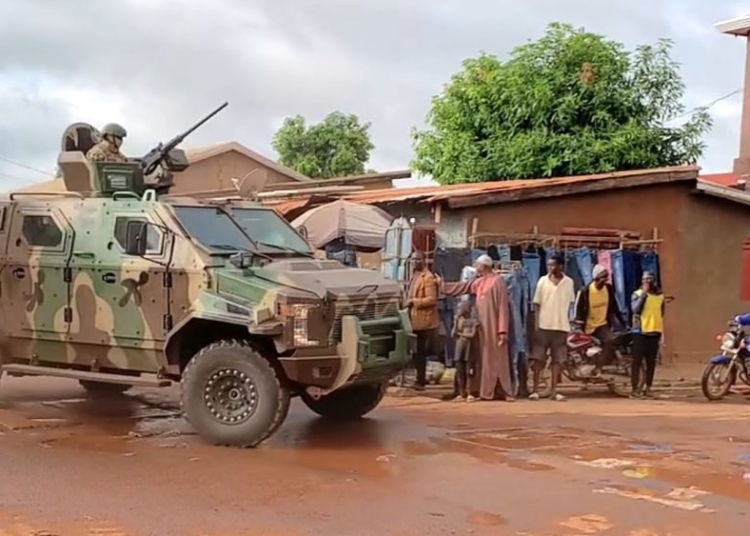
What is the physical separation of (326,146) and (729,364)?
2268 cm

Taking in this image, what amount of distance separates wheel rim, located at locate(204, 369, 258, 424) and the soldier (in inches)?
130

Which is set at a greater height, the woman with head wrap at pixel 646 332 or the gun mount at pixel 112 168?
the gun mount at pixel 112 168

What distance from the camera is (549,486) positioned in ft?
25.0

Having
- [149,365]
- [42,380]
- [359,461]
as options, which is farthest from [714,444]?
[42,380]

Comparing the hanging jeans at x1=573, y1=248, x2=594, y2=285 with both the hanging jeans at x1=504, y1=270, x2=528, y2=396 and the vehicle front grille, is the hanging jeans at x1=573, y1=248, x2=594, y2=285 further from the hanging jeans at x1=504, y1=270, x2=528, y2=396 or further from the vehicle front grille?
the vehicle front grille

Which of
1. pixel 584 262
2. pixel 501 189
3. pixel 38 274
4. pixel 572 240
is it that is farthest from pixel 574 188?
pixel 38 274

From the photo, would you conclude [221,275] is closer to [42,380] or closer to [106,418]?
[106,418]

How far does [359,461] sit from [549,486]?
162 cm

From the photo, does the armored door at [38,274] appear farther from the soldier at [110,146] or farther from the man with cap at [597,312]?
the man with cap at [597,312]

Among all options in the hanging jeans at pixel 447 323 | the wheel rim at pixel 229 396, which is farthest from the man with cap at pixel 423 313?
the wheel rim at pixel 229 396

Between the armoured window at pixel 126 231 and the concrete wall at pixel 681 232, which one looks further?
the concrete wall at pixel 681 232

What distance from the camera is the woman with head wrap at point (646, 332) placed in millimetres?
12844

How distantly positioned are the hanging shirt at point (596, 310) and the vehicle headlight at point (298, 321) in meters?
5.53

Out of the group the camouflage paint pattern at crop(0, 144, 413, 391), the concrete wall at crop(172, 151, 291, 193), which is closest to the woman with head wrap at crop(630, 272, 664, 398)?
the camouflage paint pattern at crop(0, 144, 413, 391)
